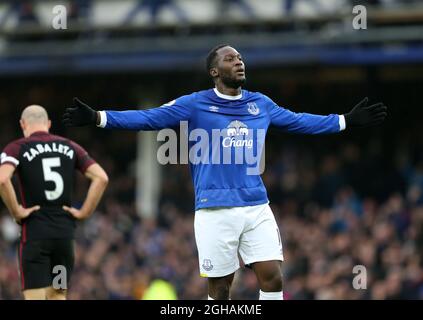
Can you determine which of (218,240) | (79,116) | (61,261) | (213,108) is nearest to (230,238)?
(218,240)

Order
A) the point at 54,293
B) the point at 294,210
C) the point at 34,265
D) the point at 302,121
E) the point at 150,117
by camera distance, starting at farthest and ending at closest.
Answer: the point at 294,210
the point at 54,293
the point at 34,265
the point at 302,121
the point at 150,117

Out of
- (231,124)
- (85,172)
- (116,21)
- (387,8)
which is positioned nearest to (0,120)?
(116,21)

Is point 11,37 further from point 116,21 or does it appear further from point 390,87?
point 390,87

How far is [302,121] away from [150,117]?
1.31 meters

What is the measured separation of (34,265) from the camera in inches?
428

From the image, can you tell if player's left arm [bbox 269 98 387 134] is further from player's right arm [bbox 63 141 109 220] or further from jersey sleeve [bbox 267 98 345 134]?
player's right arm [bbox 63 141 109 220]

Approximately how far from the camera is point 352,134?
72.5 ft

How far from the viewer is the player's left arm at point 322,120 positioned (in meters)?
9.81

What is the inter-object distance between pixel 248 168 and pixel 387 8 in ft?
38.2

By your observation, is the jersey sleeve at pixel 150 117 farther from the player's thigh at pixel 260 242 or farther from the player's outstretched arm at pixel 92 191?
the player's outstretched arm at pixel 92 191

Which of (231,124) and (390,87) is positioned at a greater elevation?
Answer: (390,87)

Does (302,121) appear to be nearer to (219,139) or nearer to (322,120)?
(322,120)

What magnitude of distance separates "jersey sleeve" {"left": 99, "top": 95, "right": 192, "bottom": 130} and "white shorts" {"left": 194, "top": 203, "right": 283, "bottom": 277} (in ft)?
2.54

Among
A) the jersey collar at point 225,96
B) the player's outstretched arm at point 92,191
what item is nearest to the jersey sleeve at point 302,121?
the jersey collar at point 225,96
